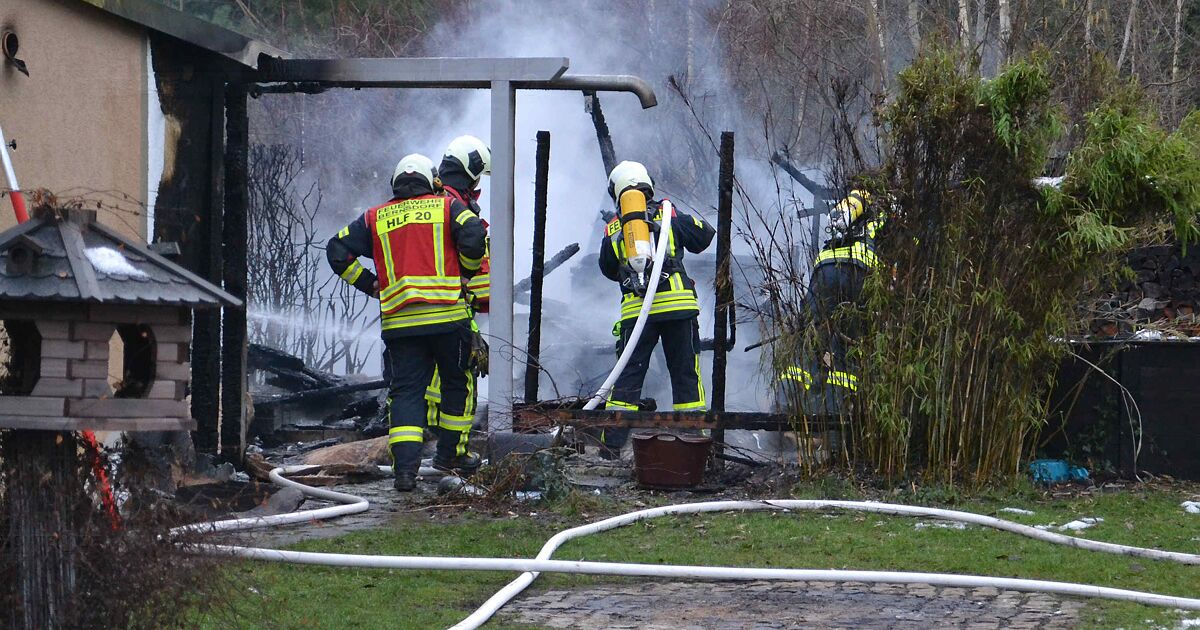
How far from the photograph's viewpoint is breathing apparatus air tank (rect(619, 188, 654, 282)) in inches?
343

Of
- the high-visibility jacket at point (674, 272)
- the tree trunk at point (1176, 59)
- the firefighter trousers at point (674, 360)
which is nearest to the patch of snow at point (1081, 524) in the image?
the firefighter trousers at point (674, 360)

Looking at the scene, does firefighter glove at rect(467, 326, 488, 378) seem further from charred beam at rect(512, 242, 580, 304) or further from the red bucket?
charred beam at rect(512, 242, 580, 304)

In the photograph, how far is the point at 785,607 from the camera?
15.8ft

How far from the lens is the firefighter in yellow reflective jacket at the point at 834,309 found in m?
7.43

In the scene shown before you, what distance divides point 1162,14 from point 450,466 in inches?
560

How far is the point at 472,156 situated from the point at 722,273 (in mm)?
1828

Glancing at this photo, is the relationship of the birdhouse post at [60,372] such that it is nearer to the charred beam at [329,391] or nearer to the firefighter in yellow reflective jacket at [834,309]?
the firefighter in yellow reflective jacket at [834,309]

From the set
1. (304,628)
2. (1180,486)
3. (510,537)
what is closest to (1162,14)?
(1180,486)

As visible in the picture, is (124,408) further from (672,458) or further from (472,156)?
(472,156)

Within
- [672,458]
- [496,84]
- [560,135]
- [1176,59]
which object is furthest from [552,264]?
[1176,59]

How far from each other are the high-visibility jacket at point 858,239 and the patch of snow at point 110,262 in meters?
4.65

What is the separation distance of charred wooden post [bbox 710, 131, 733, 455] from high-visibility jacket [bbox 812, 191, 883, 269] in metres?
0.54

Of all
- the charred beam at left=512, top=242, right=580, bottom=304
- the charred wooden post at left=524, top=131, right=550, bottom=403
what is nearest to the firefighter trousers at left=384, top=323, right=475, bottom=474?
the charred wooden post at left=524, top=131, right=550, bottom=403

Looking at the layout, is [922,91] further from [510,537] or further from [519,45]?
[519,45]
